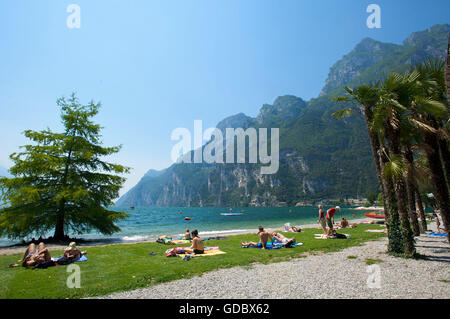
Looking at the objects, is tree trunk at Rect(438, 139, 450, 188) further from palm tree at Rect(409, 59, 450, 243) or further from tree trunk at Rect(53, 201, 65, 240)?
tree trunk at Rect(53, 201, 65, 240)

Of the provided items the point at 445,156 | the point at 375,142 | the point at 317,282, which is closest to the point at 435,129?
the point at 445,156

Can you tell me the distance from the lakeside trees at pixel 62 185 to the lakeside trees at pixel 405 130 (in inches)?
748

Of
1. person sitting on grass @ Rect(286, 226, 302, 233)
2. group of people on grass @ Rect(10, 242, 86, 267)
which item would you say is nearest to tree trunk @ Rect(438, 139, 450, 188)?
person sitting on grass @ Rect(286, 226, 302, 233)

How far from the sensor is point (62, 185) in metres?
18.8

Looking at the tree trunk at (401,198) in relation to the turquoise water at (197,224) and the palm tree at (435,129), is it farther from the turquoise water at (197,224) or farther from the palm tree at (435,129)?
the turquoise water at (197,224)

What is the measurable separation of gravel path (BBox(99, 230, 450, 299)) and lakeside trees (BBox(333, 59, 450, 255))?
6.03 ft

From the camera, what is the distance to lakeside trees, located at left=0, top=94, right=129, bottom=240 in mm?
17234

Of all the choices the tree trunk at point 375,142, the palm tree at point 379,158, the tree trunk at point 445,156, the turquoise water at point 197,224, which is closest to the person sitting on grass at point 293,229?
the palm tree at point 379,158

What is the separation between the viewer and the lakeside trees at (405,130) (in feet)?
25.2

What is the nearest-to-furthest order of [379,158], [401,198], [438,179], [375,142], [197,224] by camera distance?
[438,179]
[401,198]
[379,158]
[375,142]
[197,224]

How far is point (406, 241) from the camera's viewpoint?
901 cm

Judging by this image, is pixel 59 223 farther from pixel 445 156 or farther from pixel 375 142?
pixel 445 156

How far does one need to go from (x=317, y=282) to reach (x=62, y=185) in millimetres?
20168
